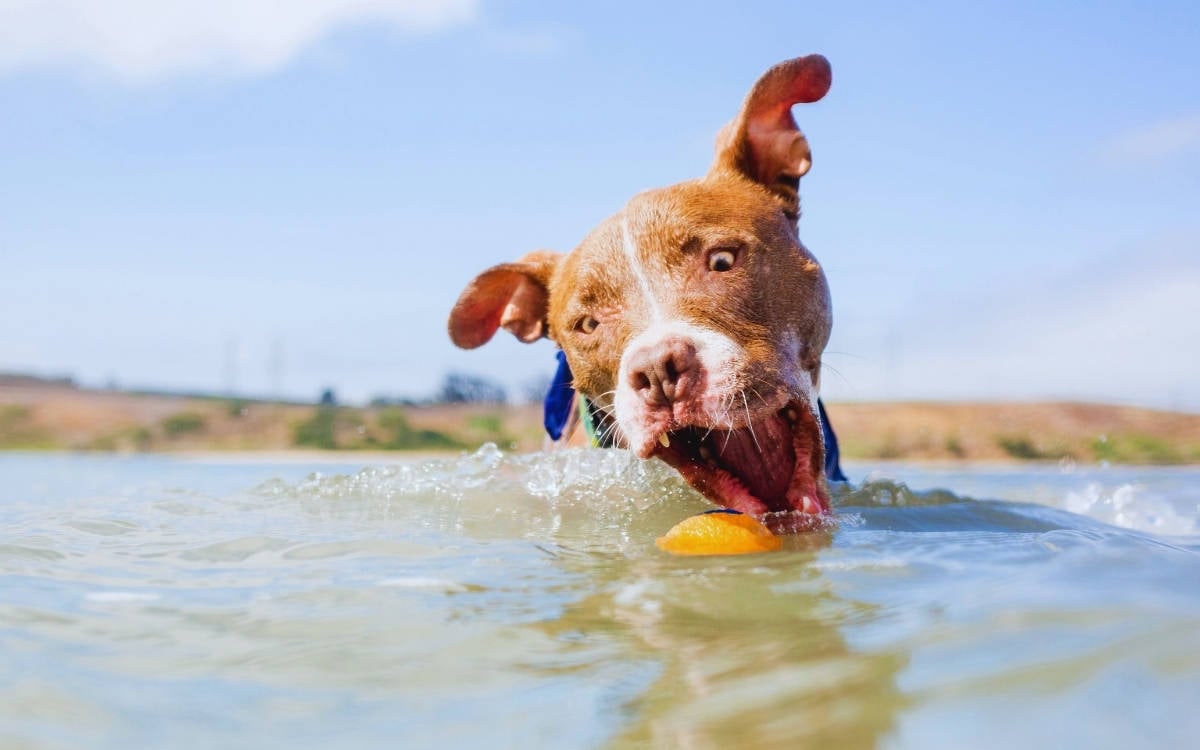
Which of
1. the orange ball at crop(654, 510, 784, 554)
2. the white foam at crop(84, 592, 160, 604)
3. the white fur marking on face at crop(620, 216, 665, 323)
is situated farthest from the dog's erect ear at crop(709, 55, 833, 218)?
the white foam at crop(84, 592, 160, 604)

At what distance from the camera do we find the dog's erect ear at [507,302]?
5305 millimetres

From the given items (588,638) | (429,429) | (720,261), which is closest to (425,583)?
(588,638)

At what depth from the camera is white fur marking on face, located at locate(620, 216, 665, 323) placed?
4.16 metres

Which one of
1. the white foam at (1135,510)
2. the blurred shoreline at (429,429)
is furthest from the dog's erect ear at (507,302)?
the blurred shoreline at (429,429)

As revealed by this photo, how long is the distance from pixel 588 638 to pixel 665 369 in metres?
1.35

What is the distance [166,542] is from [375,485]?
188cm

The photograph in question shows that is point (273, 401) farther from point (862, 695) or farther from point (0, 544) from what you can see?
point (862, 695)

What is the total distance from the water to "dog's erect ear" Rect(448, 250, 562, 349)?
49.0 inches

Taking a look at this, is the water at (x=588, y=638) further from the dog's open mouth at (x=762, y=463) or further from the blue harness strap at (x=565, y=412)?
the blue harness strap at (x=565, y=412)

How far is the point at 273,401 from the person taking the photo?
2808cm

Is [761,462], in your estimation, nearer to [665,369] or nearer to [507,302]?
[665,369]

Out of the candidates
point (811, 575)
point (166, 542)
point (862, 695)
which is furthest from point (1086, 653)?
point (166, 542)

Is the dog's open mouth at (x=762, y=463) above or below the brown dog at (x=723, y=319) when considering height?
below

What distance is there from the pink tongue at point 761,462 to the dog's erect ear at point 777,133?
1148mm
